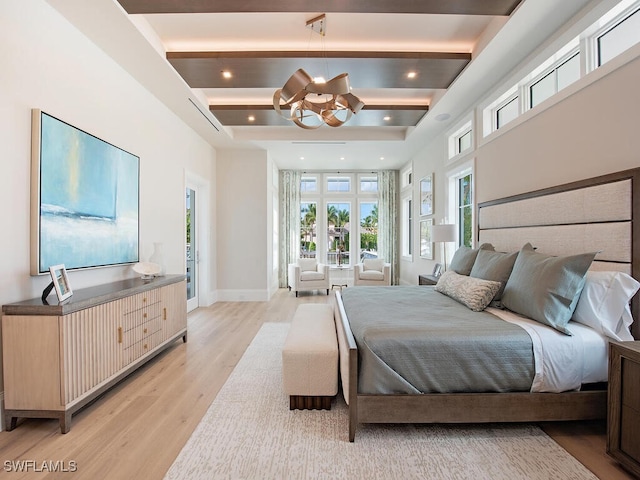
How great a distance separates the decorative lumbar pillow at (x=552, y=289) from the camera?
2.00 meters

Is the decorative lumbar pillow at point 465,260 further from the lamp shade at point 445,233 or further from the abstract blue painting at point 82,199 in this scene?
the abstract blue painting at point 82,199

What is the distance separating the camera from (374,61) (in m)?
3.12

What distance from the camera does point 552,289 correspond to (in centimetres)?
207

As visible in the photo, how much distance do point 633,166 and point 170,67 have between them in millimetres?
3984

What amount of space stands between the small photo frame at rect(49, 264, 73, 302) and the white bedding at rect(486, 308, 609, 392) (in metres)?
3.03

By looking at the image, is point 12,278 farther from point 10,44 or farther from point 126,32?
point 126,32

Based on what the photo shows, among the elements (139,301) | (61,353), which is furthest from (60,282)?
(139,301)

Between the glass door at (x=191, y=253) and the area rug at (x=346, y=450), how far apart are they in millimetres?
3366

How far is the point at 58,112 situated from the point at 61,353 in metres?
1.81

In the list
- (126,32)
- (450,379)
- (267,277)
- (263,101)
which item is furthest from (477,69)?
(267,277)

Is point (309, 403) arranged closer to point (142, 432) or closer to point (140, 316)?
point (142, 432)

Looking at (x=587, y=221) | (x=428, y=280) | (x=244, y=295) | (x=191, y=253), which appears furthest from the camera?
(x=244, y=295)

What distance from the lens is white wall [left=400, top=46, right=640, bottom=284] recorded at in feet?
6.77

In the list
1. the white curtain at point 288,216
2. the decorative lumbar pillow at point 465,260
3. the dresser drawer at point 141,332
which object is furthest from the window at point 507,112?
the white curtain at point 288,216
